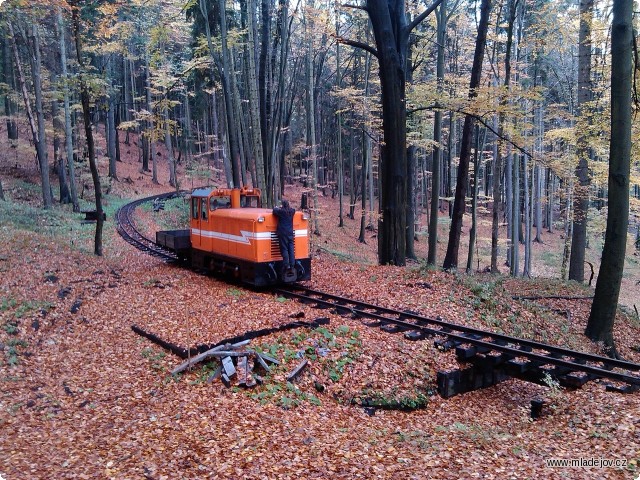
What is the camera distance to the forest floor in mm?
5047

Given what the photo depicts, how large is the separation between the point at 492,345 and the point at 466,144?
357 inches

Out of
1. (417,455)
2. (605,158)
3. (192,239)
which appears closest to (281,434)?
(417,455)

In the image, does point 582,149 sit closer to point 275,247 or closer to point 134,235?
point 275,247

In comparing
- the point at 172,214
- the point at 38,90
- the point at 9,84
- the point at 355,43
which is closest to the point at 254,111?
the point at 355,43

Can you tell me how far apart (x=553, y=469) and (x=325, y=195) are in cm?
4147

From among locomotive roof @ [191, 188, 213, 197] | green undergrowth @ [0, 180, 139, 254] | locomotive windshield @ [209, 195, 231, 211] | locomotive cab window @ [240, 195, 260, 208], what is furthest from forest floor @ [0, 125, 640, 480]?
green undergrowth @ [0, 180, 139, 254]


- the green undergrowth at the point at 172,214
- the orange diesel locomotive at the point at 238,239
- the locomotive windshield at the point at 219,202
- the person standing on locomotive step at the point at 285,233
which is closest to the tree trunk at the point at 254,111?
the orange diesel locomotive at the point at 238,239

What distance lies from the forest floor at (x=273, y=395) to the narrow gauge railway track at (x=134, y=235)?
4178 mm

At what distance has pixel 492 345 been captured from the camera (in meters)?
8.14

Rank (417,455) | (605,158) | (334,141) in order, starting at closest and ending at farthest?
(417,455), (605,158), (334,141)

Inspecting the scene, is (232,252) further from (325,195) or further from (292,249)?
(325,195)

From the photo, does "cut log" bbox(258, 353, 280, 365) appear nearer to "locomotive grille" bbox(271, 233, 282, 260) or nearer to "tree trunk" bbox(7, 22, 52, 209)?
"locomotive grille" bbox(271, 233, 282, 260)

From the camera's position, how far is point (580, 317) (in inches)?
505

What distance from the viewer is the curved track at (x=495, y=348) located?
7.23 m
